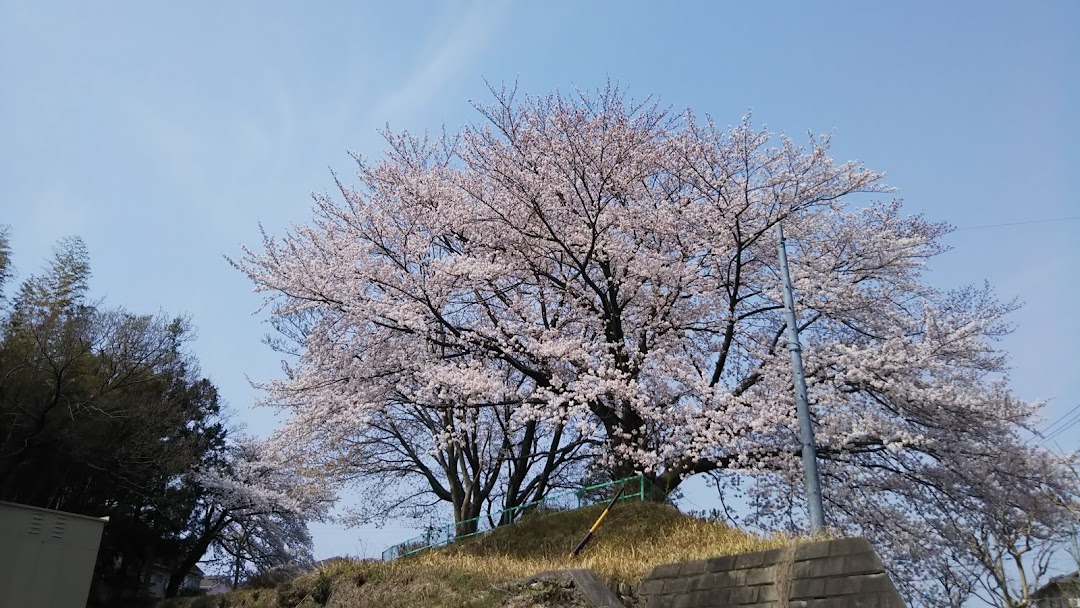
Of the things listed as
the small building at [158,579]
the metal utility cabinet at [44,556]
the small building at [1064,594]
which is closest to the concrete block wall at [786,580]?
the small building at [1064,594]

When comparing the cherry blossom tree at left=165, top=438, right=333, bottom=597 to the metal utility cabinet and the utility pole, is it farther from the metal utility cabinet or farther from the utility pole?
the utility pole

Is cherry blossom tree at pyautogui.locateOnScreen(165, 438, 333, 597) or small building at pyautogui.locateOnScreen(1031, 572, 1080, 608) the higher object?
cherry blossom tree at pyautogui.locateOnScreen(165, 438, 333, 597)

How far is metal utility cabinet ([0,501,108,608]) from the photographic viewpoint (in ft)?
38.7

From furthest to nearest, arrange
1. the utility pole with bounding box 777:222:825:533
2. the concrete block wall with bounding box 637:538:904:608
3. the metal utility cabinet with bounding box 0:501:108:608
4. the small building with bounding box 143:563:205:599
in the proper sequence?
the small building with bounding box 143:563:205:599 < the metal utility cabinet with bounding box 0:501:108:608 < the utility pole with bounding box 777:222:825:533 < the concrete block wall with bounding box 637:538:904:608

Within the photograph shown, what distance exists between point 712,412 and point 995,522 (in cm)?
651

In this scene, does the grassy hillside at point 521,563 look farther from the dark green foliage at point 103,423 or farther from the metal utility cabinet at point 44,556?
the dark green foliage at point 103,423

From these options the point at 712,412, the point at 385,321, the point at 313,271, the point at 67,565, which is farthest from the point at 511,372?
the point at 67,565

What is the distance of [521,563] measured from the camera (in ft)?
35.8

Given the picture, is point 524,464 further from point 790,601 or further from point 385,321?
point 790,601

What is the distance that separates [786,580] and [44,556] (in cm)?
1189

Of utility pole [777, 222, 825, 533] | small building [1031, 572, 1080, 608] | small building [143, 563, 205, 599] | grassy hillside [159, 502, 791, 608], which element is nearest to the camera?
utility pole [777, 222, 825, 533]

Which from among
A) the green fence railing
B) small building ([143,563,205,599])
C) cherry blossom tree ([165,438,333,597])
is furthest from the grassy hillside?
small building ([143,563,205,599])

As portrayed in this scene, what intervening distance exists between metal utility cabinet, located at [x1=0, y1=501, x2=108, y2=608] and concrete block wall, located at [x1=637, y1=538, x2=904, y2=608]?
10029mm

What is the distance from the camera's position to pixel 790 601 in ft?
22.6
